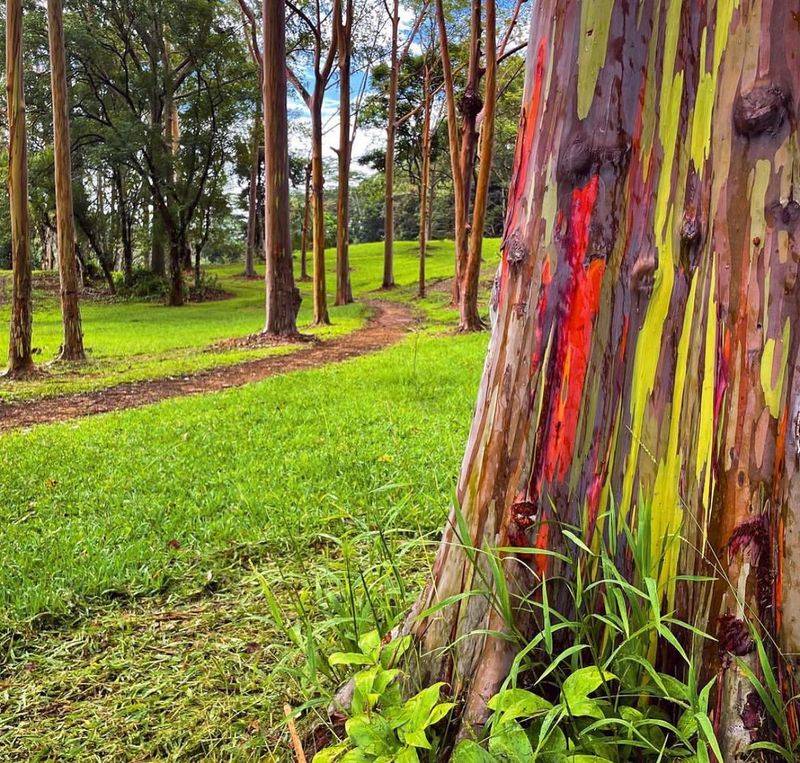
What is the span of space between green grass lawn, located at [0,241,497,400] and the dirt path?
46cm

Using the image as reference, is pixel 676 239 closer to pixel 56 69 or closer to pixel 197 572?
pixel 197 572

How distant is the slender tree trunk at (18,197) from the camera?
9.41 metres

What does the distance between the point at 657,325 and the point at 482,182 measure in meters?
10.8

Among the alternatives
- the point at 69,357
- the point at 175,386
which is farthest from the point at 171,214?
the point at 175,386

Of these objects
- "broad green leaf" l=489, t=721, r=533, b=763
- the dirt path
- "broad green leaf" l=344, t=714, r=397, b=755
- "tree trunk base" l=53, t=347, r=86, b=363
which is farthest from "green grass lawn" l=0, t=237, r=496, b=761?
"tree trunk base" l=53, t=347, r=86, b=363

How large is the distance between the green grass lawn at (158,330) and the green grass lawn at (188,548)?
3.31 meters

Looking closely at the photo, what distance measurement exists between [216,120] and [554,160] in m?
26.4

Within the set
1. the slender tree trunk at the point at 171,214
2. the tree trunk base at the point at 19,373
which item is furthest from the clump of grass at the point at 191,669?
the slender tree trunk at the point at 171,214

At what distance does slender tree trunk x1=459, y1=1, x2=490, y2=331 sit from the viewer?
37.4ft

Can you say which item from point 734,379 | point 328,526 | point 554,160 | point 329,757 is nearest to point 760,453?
point 734,379

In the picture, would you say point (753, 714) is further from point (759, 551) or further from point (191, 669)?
point (191, 669)

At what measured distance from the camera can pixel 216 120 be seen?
25.0m

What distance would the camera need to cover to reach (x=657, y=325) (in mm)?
1581

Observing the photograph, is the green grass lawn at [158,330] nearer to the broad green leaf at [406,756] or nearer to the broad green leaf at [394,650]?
the broad green leaf at [394,650]
